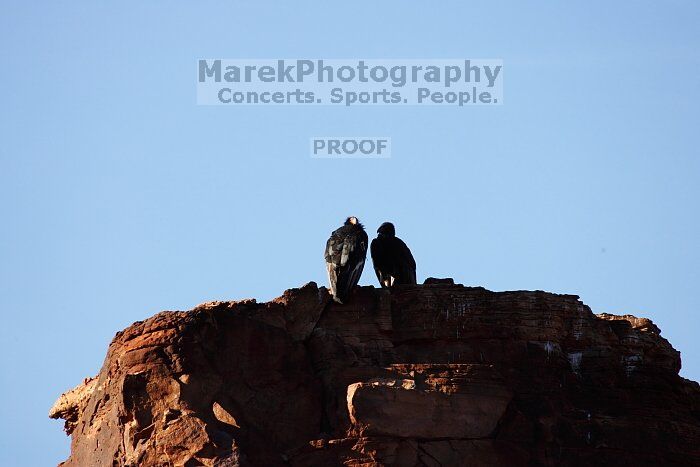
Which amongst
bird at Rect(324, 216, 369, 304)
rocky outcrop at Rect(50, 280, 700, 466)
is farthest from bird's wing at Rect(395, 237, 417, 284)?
rocky outcrop at Rect(50, 280, 700, 466)

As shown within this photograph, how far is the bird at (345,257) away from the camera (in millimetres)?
25156

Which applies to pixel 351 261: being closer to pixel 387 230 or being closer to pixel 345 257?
pixel 345 257

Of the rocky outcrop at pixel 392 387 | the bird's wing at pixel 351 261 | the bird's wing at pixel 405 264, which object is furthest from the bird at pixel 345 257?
the bird's wing at pixel 405 264

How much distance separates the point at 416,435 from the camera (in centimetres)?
2345

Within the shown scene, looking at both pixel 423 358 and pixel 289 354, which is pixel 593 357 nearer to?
pixel 423 358

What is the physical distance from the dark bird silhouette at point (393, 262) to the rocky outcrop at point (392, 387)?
391cm

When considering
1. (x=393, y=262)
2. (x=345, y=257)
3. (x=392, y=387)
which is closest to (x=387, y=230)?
(x=393, y=262)

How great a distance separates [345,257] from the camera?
2584cm

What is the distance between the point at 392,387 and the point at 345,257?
9.90 feet

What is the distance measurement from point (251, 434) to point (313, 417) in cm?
108

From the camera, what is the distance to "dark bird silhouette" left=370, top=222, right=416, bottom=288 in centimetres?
2916

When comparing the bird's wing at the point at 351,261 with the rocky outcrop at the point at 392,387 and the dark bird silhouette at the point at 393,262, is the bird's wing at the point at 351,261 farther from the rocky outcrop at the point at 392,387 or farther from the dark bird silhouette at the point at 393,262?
the dark bird silhouette at the point at 393,262

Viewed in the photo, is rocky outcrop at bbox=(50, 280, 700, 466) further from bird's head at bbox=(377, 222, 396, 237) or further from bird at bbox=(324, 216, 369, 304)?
bird's head at bbox=(377, 222, 396, 237)

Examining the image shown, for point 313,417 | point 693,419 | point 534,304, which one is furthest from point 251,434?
point 693,419
